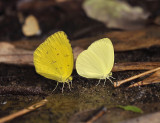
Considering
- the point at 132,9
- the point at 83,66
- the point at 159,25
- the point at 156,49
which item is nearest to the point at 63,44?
the point at 83,66

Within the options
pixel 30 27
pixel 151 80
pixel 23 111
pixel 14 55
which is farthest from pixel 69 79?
pixel 30 27

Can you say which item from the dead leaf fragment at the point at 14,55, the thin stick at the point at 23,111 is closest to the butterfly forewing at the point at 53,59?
the thin stick at the point at 23,111

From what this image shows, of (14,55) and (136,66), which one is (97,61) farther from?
(14,55)

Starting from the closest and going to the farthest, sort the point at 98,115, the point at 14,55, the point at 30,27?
the point at 98,115, the point at 14,55, the point at 30,27

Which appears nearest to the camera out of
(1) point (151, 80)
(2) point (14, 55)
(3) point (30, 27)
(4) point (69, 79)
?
(1) point (151, 80)

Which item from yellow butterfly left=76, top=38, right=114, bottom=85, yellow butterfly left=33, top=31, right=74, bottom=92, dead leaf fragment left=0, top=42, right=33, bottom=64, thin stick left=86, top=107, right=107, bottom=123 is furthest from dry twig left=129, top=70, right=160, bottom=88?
dead leaf fragment left=0, top=42, right=33, bottom=64

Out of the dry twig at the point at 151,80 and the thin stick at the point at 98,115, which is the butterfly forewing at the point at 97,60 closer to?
the dry twig at the point at 151,80

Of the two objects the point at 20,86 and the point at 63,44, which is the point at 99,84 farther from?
the point at 20,86
